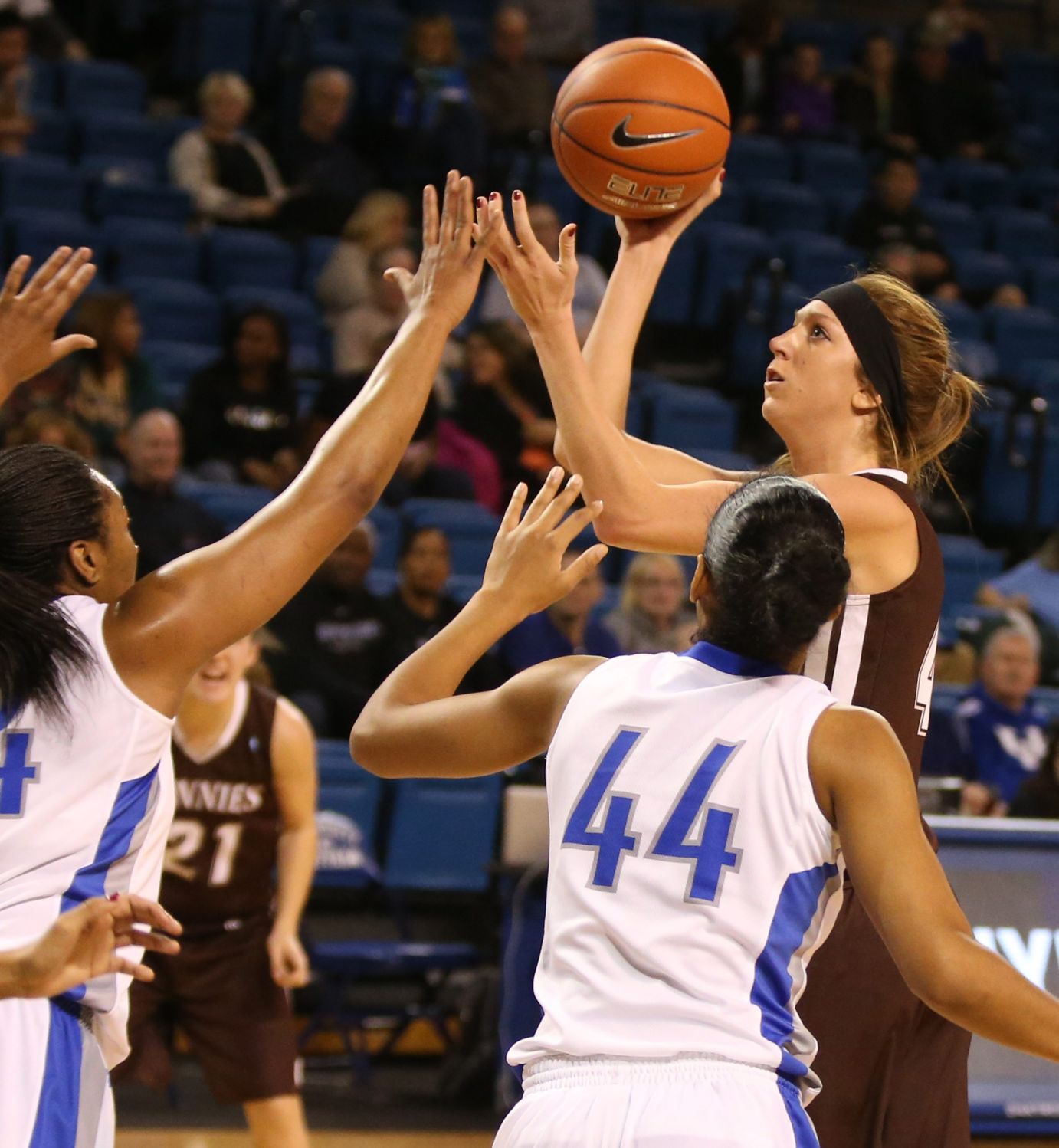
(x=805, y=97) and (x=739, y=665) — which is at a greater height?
(x=805, y=97)

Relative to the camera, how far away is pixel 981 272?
447 inches

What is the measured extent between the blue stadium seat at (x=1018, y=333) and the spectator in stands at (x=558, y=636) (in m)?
4.37

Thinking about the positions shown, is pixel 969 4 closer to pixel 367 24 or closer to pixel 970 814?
pixel 367 24

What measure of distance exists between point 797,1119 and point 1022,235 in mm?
10640

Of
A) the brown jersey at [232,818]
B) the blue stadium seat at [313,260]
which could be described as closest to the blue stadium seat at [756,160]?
the blue stadium seat at [313,260]

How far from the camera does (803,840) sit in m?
2.03

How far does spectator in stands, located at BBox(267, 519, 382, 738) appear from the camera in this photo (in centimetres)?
712

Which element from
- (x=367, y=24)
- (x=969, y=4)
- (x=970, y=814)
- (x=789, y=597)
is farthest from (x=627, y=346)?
(x=969, y=4)

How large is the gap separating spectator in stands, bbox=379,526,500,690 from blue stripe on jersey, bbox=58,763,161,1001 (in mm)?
4850

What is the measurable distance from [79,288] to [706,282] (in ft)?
26.2

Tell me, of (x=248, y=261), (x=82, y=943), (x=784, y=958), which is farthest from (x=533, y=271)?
(x=248, y=261)

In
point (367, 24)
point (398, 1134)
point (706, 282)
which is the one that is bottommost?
point (398, 1134)

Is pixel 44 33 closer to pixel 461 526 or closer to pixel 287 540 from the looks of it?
pixel 461 526

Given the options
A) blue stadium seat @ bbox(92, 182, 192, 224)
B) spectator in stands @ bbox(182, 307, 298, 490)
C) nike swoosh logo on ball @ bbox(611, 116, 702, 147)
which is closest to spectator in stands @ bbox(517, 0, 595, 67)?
blue stadium seat @ bbox(92, 182, 192, 224)
